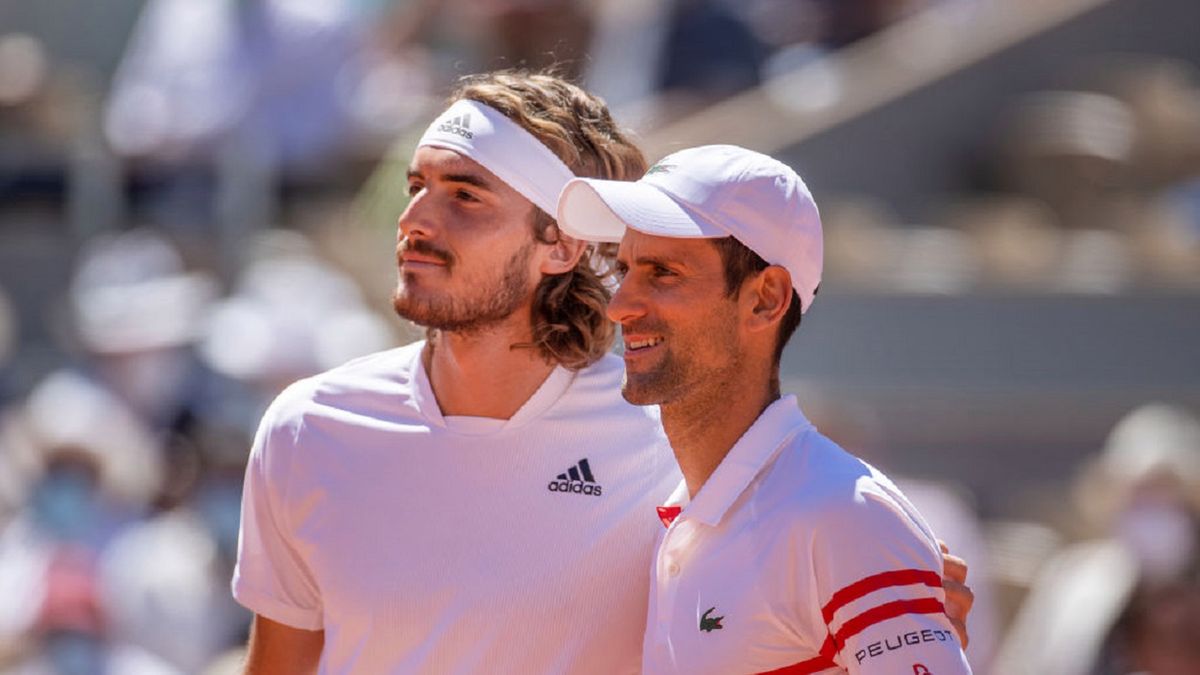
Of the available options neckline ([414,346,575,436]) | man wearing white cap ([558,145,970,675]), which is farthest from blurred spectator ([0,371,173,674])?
man wearing white cap ([558,145,970,675])

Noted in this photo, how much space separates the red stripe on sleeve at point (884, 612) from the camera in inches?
111

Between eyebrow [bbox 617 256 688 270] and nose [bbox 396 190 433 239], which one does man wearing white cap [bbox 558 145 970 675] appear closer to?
eyebrow [bbox 617 256 688 270]

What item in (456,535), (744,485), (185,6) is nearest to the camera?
(744,485)

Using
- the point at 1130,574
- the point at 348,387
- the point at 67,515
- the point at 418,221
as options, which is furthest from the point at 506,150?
the point at 67,515

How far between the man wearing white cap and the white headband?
0.51m

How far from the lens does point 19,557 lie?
7.55 meters

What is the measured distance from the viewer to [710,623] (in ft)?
9.89

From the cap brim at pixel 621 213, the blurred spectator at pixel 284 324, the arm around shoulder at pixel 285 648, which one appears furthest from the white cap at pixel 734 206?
the blurred spectator at pixel 284 324

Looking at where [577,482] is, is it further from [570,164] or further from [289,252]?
[289,252]

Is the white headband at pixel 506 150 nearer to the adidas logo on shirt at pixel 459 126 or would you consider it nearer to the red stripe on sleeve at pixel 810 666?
the adidas logo on shirt at pixel 459 126

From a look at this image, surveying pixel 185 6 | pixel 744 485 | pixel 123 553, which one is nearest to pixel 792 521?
pixel 744 485

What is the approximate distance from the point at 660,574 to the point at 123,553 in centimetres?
464

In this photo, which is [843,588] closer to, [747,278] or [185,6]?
[747,278]

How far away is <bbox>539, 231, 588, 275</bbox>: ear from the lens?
12.6 feet
